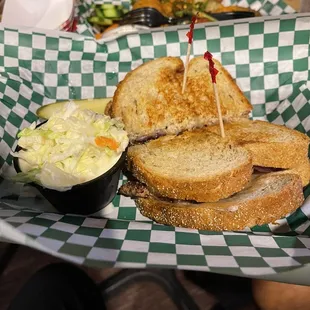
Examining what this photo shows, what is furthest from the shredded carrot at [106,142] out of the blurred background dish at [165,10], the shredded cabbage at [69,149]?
the blurred background dish at [165,10]

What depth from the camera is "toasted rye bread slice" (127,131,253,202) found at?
159cm

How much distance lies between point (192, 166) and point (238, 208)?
258 millimetres

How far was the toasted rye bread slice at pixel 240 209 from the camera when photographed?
5.14ft

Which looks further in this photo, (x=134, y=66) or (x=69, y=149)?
(x=134, y=66)

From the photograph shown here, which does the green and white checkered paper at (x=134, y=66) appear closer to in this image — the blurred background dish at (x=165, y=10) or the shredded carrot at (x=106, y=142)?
the shredded carrot at (x=106, y=142)

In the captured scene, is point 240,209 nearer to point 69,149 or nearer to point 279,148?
point 279,148

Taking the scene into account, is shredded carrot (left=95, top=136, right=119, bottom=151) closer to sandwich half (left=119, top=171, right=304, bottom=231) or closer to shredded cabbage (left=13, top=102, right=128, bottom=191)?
shredded cabbage (left=13, top=102, right=128, bottom=191)

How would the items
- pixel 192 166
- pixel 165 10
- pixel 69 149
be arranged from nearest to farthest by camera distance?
pixel 69 149
pixel 192 166
pixel 165 10

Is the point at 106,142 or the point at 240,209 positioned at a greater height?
the point at 106,142

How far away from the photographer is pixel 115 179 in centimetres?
172

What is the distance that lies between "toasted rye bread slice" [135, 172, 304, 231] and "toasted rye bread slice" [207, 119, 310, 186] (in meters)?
0.11

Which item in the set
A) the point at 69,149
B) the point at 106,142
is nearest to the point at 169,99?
the point at 106,142

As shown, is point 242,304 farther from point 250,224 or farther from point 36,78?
point 36,78

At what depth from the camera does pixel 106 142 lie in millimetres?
1603
